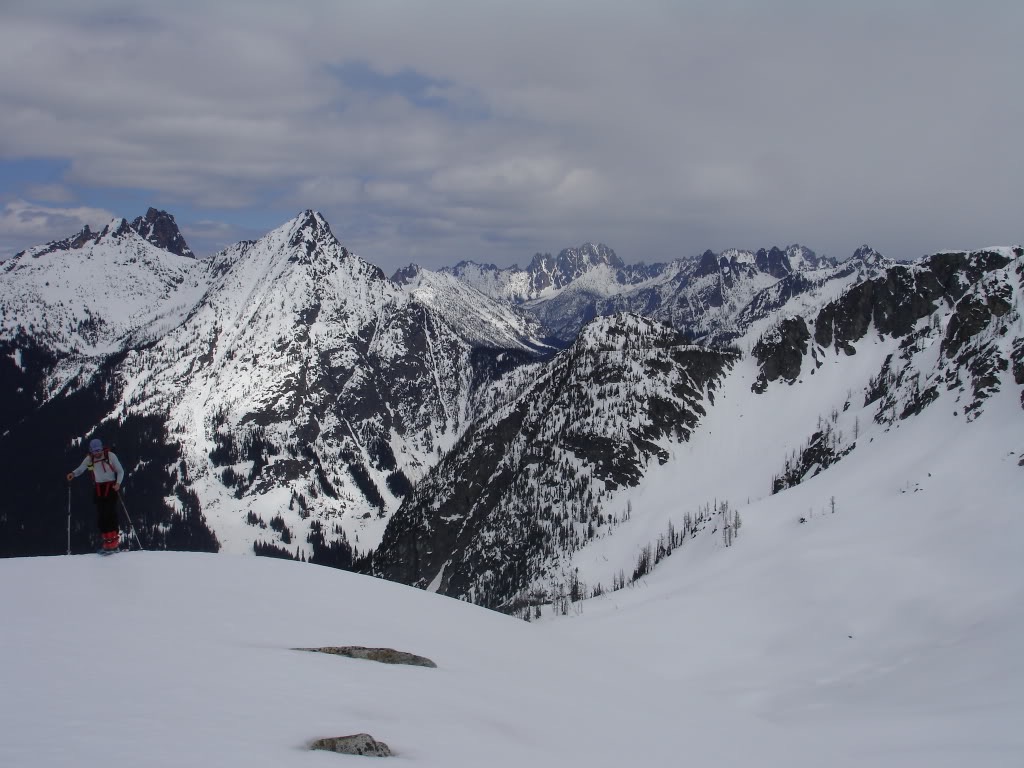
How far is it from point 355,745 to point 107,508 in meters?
18.8

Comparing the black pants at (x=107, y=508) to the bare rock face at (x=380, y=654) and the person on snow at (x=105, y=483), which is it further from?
the bare rock face at (x=380, y=654)

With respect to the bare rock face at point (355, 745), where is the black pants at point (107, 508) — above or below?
above

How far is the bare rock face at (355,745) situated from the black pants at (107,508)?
18.0 m

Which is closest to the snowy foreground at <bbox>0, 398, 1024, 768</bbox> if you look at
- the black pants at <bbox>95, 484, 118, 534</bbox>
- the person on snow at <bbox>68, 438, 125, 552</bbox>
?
the person on snow at <bbox>68, 438, 125, 552</bbox>

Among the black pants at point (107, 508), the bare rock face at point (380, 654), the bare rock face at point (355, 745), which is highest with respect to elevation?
the black pants at point (107, 508)

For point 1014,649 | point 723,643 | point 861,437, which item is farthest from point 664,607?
point 861,437

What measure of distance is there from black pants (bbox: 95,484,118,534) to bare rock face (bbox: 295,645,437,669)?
41.3ft

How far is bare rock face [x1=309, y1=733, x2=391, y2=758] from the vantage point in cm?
1017

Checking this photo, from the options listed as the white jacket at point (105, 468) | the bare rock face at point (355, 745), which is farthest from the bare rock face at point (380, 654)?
the white jacket at point (105, 468)

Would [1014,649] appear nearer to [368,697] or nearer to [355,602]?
[355,602]

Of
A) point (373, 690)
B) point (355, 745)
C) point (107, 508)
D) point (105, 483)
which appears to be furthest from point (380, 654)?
point (105, 483)

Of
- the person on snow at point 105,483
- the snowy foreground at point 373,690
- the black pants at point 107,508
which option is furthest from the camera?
the black pants at point 107,508

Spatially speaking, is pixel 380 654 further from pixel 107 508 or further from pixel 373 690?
pixel 107 508

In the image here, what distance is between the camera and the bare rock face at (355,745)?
1017 centimetres
